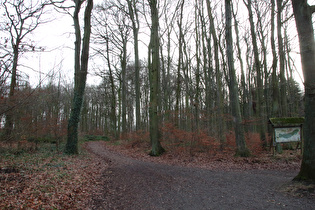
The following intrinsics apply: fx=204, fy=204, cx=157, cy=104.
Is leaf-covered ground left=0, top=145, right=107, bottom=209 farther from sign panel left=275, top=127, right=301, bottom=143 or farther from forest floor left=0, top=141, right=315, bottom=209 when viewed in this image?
sign panel left=275, top=127, right=301, bottom=143

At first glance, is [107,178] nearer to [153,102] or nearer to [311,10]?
[153,102]

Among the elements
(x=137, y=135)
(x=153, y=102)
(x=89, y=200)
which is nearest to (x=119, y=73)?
(x=137, y=135)

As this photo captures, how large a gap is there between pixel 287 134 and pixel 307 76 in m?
5.63

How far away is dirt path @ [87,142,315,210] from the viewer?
4508 millimetres

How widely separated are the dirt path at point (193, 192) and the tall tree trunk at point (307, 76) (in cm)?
86

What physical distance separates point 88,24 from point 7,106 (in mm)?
9026

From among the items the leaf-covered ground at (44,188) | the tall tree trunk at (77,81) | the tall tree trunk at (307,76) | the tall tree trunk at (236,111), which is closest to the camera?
the leaf-covered ground at (44,188)

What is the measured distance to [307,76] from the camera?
5.43m

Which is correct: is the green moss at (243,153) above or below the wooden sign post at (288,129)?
below

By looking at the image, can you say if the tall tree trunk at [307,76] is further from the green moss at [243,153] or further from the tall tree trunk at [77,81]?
the tall tree trunk at [77,81]

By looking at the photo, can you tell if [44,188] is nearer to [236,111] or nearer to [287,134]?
[236,111]

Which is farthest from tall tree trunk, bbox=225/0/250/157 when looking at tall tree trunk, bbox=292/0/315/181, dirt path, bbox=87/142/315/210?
tall tree trunk, bbox=292/0/315/181

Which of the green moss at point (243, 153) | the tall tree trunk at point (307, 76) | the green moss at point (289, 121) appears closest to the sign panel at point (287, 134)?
the green moss at point (289, 121)

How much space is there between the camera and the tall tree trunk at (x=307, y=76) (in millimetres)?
5227
